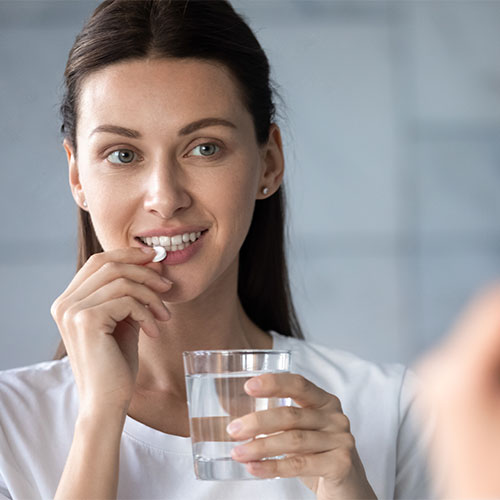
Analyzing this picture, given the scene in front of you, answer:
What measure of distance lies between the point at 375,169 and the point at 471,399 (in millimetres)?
3002

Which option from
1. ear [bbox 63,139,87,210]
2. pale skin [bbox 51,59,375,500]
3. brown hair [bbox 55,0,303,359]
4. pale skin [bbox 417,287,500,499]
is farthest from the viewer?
ear [bbox 63,139,87,210]

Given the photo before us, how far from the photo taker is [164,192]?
142 centimetres

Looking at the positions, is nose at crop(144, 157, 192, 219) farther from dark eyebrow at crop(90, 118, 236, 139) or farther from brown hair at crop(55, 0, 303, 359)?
brown hair at crop(55, 0, 303, 359)

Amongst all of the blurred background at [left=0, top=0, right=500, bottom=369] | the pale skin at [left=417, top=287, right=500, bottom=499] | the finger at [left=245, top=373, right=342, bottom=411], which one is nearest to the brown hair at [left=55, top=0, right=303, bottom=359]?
the finger at [left=245, top=373, right=342, bottom=411]

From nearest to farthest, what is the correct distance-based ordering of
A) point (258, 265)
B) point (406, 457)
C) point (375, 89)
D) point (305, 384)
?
1. point (305, 384)
2. point (406, 457)
3. point (258, 265)
4. point (375, 89)

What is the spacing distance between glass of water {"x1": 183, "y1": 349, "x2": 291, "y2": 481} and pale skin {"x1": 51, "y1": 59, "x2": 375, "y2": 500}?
0.02 m

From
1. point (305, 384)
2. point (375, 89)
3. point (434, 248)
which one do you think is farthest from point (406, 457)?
point (375, 89)

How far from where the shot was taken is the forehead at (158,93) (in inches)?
57.1

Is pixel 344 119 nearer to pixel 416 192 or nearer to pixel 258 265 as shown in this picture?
pixel 416 192

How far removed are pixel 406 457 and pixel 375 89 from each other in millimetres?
1981

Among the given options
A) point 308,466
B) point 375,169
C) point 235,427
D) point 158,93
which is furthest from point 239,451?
point 375,169

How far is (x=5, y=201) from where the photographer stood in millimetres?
3090

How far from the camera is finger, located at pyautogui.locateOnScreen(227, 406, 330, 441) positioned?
3.34 ft

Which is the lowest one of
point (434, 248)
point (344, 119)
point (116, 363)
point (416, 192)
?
point (116, 363)
